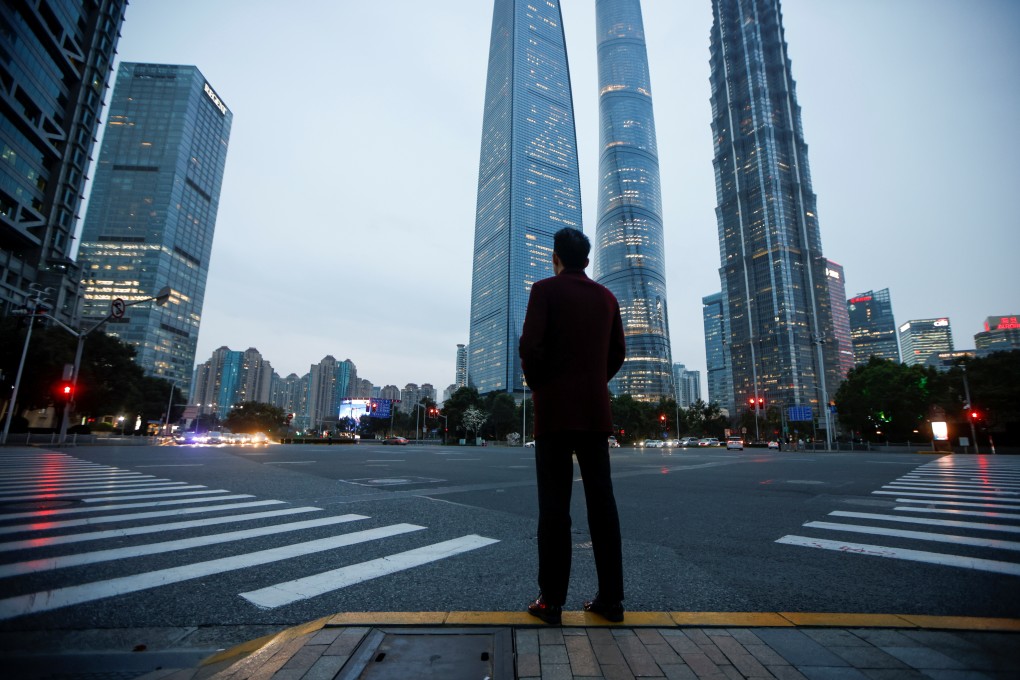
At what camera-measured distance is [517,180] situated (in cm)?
14112

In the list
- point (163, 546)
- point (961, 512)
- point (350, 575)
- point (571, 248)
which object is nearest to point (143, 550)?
point (163, 546)

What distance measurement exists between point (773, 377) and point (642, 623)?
169107mm

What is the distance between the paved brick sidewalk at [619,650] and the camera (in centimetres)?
159

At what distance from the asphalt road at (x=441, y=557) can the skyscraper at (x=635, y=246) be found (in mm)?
137903

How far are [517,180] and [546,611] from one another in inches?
5849

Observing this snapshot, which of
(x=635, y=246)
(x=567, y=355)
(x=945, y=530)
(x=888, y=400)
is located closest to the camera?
(x=567, y=355)

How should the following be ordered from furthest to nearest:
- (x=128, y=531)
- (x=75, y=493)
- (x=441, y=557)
A: (x=75, y=493) → (x=128, y=531) → (x=441, y=557)

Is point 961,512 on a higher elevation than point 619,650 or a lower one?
lower

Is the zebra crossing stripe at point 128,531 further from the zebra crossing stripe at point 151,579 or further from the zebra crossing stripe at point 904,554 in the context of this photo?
the zebra crossing stripe at point 904,554

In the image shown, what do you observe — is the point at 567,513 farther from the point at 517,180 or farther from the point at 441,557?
the point at 517,180

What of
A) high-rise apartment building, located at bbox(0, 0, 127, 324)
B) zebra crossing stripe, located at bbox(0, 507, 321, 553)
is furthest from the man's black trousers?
high-rise apartment building, located at bbox(0, 0, 127, 324)

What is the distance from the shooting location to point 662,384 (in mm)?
153250

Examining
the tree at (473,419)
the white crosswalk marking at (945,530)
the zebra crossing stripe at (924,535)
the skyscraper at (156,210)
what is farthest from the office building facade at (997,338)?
the skyscraper at (156,210)

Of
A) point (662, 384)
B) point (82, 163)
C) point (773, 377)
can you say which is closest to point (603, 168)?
point (662, 384)
